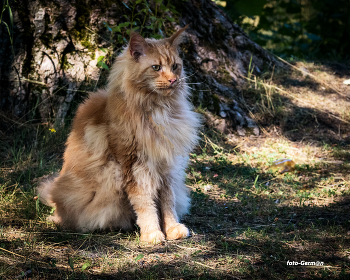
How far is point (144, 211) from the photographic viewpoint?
2469 millimetres

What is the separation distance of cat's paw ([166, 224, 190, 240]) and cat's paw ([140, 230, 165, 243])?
0.22 ft

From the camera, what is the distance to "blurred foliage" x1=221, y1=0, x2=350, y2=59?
6.25 m

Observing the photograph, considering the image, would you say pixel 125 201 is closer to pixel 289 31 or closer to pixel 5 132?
pixel 5 132

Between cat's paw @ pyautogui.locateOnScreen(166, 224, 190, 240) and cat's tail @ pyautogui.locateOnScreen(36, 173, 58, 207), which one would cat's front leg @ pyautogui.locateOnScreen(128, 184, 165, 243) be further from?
cat's tail @ pyautogui.locateOnScreen(36, 173, 58, 207)

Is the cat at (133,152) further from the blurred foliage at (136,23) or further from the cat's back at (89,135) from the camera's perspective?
the blurred foliage at (136,23)

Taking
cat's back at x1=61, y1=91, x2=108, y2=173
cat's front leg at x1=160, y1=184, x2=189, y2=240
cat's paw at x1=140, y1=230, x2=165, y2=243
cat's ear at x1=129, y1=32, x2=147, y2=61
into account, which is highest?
cat's ear at x1=129, y1=32, x2=147, y2=61

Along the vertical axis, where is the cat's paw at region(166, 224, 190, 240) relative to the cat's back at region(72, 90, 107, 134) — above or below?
below

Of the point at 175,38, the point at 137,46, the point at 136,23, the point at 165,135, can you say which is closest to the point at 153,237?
the point at 165,135

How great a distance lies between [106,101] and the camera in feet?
8.68

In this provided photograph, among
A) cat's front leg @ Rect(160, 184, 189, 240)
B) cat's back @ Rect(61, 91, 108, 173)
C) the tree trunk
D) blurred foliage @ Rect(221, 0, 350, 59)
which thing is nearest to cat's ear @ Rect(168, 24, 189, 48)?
cat's back @ Rect(61, 91, 108, 173)

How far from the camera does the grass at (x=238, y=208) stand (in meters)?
2.01

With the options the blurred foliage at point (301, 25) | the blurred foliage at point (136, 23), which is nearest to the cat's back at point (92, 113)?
the blurred foliage at point (136, 23)

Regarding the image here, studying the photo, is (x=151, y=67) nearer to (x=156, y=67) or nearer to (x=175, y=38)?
(x=156, y=67)

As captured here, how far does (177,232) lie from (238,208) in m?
0.77
